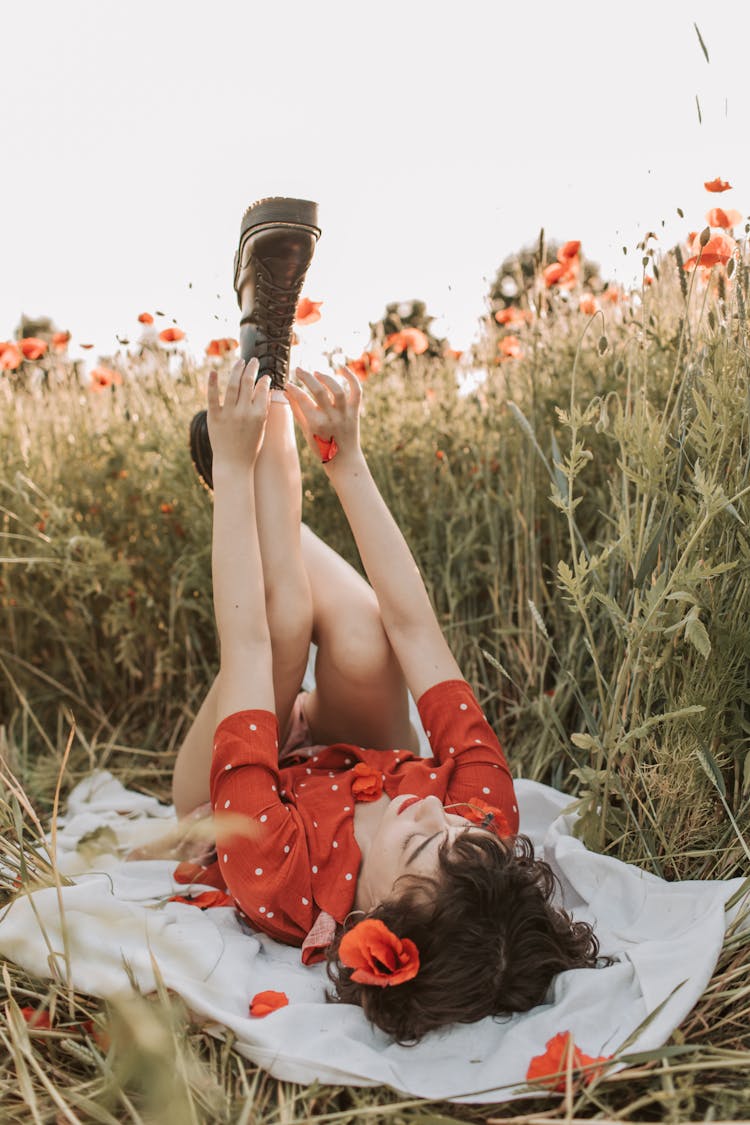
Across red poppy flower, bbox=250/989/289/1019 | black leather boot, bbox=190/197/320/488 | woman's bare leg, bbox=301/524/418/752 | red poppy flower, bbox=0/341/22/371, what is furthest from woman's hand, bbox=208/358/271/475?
red poppy flower, bbox=0/341/22/371

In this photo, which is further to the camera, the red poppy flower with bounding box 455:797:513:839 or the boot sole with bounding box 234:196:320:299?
the boot sole with bounding box 234:196:320:299

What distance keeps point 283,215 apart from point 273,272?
0.12 meters

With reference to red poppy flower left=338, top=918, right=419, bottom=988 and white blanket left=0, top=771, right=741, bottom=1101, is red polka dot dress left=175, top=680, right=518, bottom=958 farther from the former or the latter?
red poppy flower left=338, top=918, right=419, bottom=988

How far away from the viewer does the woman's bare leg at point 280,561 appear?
78.3 inches

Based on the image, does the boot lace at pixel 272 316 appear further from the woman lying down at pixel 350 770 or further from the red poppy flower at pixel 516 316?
the red poppy flower at pixel 516 316

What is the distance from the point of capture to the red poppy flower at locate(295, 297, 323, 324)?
2.59 metres

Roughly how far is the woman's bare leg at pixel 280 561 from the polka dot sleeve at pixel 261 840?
256 mm

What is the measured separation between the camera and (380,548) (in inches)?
78.3

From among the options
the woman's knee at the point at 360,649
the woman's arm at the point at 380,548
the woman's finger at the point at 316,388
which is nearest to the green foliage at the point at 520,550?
the woman's arm at the point at 380,548

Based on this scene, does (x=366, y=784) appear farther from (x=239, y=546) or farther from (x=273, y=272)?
(x=273, y=272)

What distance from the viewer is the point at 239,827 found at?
0.70 m

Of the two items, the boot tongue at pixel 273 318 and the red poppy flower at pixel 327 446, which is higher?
the boot tongue at pixel 273 318

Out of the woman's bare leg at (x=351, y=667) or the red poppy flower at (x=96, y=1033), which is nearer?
the red poppy flower at (x=96, y=1033)

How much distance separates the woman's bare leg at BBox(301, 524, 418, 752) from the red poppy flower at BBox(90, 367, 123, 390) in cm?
137
